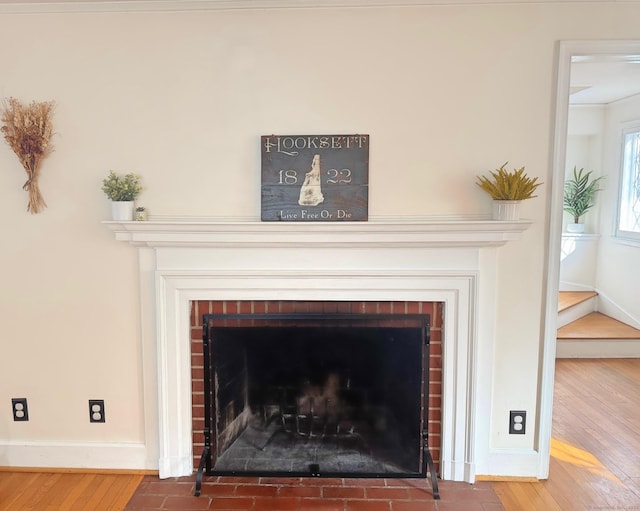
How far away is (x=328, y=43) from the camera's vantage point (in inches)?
91.9

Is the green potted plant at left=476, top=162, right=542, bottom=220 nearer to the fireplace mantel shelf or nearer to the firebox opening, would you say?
the fireplace mantel shelf

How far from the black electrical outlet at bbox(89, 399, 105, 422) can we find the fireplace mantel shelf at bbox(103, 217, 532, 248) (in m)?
0.86

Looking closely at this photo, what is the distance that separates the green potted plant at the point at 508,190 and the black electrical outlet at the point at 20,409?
250 cm

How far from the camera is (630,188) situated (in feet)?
15.7

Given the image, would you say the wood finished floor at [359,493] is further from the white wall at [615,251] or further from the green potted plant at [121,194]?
the white wall at [615,251]

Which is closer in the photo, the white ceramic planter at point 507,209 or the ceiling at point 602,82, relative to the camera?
the white ceramic planter at point 507,209

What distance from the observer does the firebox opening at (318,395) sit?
8.16 feet

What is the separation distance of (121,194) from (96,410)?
1.11 meters

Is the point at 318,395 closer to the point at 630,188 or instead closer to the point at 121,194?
the point at 121,194

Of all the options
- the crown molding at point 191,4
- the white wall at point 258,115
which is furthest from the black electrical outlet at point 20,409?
the crown molding at point 191,4

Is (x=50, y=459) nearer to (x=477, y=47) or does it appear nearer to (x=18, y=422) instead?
(x=18, y=422)

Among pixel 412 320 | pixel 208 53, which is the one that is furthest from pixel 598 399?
pixel 208 53

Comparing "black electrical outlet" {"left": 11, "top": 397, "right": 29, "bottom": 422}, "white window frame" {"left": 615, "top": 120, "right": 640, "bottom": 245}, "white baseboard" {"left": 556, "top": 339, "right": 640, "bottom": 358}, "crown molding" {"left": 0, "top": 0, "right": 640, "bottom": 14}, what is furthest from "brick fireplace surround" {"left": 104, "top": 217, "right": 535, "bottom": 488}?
"white window frame" {"left": 615, "top": 120, "right": 640, "bottom": 245}

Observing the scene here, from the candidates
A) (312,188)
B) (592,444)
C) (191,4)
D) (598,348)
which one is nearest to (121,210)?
(312,188)
